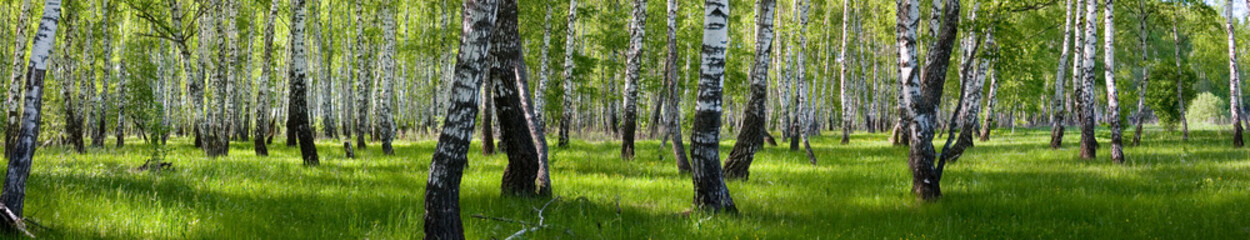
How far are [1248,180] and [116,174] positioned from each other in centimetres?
1693

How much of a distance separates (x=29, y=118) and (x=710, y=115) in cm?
557

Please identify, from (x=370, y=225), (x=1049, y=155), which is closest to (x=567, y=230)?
(x=370, y=225)

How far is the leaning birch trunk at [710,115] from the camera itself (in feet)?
21.8

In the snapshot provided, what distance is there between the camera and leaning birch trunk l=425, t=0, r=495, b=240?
4.50m

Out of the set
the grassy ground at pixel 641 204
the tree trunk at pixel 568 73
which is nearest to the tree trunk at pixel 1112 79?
the grassy ground at pixel 641 204

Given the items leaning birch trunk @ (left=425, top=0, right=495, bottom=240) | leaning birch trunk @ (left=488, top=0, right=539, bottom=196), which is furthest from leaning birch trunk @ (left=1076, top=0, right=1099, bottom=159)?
leaning birch trunk @ (left=425, top=0, right=495, bottom=240)

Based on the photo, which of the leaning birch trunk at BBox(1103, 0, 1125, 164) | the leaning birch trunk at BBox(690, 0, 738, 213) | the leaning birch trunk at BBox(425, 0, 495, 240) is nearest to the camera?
the leaning birch trunk at BBox(425, 0, 495, 240)

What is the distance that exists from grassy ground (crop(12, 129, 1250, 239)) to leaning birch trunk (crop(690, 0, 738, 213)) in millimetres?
358

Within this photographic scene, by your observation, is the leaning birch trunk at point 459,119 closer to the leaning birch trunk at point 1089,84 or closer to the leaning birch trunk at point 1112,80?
the leaning birch trunk at point 1112,80

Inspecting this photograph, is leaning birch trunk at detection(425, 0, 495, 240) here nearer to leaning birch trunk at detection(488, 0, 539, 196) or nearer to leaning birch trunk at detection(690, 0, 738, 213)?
leaning birch trunk at detection(690, 0, 738, 213)

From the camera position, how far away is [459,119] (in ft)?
14.8

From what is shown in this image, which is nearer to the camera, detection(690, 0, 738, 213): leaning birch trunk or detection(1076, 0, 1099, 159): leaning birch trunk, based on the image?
detection(690, 0, 738, 213): leaning birch trunk

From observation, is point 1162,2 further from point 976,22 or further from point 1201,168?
point 976,22

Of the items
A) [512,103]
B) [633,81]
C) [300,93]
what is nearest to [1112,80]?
[633,81]
